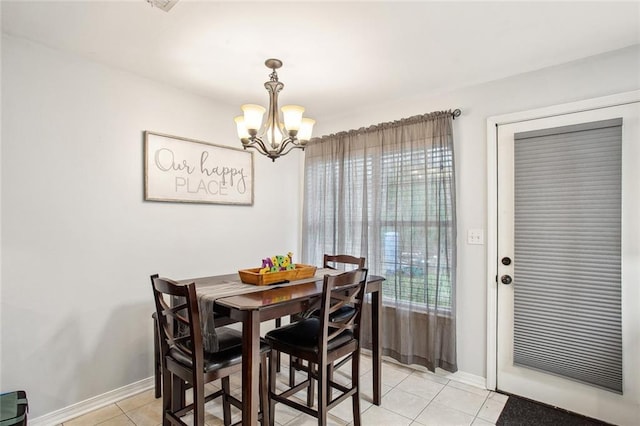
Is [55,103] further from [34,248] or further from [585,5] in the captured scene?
[585,5]

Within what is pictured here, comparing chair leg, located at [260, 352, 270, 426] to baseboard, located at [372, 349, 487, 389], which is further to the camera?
baseboard, located at [372, 349, 487, 389]

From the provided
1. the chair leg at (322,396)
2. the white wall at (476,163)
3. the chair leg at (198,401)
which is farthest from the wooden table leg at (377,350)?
the chair leg at (198,401)

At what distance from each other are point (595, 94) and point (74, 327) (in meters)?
3.78

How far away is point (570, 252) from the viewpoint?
226 cm

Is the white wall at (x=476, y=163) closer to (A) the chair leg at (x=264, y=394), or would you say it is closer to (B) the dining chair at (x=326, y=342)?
(B) the dining chair at (x=326, y=342)

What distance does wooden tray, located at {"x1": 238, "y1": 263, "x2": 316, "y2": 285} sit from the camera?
2.15m

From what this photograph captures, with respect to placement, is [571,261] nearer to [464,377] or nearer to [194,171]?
[464,377]

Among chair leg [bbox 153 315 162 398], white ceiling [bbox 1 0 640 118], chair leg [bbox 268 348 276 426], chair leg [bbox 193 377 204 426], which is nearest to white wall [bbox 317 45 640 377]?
white ceiling [bbox 1 0 640 118]

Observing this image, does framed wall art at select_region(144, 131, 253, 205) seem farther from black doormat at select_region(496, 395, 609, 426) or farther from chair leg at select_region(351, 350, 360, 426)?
black doormat at select_region(496, 395, 609, 426)

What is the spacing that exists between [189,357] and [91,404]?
1.16m

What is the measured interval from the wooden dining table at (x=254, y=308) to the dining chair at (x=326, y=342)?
15 cm

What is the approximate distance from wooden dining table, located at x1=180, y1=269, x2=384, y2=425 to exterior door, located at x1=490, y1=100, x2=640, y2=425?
1.10m

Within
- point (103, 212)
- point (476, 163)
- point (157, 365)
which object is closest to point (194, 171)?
point (103, 212)

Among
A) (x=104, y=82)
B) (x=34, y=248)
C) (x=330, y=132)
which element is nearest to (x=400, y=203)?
(x=330, y=132)
